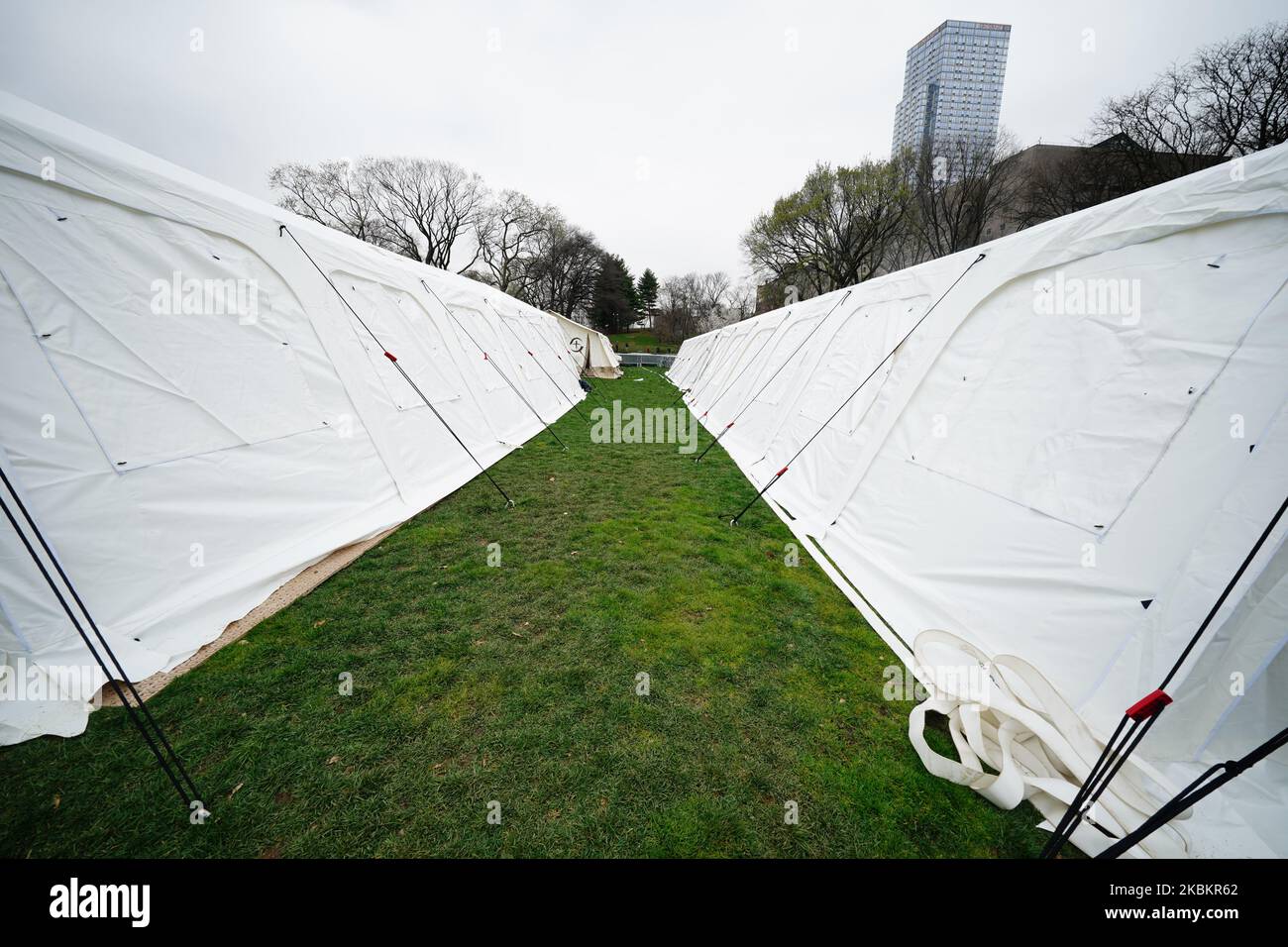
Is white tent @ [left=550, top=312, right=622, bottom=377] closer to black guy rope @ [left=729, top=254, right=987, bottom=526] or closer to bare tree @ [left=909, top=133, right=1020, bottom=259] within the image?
bare tree @ [left=909, top=133, right=1020, bottom=259]

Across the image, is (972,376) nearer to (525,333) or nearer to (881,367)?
(881,367)

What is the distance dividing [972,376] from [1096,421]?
3.42 feet

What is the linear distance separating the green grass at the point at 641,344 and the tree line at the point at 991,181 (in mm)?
14279

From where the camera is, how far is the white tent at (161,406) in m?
2.35

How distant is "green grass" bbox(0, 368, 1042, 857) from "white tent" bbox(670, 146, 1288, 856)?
416 mm

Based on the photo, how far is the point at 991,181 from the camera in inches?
773

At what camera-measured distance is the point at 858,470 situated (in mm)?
4312

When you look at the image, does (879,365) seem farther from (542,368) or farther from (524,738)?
(542,368)

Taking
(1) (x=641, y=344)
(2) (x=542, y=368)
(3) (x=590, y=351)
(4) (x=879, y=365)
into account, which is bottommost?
(4) (x=879, y=365)

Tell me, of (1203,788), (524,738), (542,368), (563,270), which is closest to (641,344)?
(563,270)

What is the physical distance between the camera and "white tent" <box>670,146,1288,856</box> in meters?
1.86

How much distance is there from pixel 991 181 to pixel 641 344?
103ft

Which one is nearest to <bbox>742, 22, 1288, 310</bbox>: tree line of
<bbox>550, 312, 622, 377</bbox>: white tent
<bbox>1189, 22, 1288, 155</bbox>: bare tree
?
<bbox>1189, 22, 1288, 155</bbox>: bare tree
